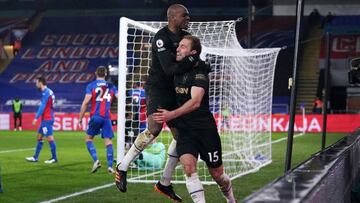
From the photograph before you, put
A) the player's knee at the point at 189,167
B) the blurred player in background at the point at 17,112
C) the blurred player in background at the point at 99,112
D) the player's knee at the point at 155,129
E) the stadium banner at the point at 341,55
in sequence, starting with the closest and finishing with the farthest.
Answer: the player's knee at the point at 189,167
the player's knee at the point at 155,129
the blurred player in background at the point at 99,112
the blurred player in background at the point at 17,112
the stadium banner at the point at 341,55

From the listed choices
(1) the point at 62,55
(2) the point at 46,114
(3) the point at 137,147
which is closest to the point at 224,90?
(2) the point at 46,114

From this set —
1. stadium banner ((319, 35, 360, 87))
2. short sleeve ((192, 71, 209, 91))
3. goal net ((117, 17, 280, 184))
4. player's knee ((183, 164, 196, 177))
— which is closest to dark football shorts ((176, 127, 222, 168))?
player's knee ((183, 164, 196, 177))

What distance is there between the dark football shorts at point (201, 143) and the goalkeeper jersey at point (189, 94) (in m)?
0.05

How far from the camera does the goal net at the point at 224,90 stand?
11480mm

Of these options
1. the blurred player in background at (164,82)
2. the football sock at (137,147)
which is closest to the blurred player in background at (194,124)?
the blurred player in background at (164,82)

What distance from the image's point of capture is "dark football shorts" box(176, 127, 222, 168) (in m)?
6.37

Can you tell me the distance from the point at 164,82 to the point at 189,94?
1.06 m

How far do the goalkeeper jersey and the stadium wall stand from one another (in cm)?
117

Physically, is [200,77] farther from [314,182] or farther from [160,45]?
[314,182]

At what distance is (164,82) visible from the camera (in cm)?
748

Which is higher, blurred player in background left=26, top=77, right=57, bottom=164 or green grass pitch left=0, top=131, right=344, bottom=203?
blurred player in background left=26, top=77, right=57, bottom=164

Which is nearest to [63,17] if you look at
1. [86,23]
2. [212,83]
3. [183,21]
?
[86,23]

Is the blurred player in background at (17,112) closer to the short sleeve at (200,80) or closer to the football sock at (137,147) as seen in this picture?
the football sock at (137,147)

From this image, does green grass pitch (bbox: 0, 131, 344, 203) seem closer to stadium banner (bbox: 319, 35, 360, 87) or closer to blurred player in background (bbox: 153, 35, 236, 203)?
blurred player in background (bbox: 153, 35, 236, 203)
